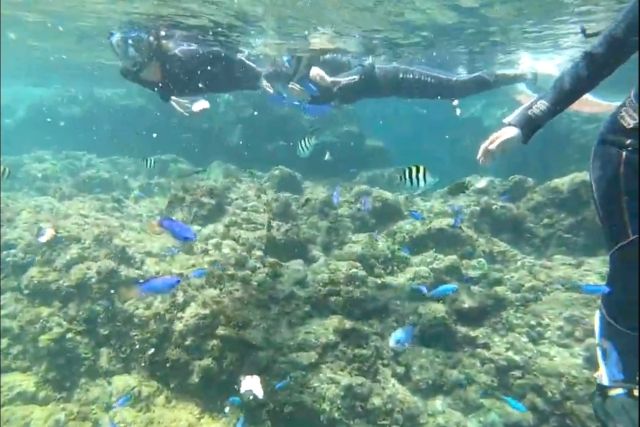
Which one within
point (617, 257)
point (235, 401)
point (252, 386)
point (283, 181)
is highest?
point (617, 257)

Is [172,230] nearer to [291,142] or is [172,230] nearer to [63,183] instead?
[291,142]

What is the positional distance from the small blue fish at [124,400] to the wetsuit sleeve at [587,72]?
5156mm

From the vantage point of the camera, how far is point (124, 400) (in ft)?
19.0

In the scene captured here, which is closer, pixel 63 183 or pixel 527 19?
pixel 527 19

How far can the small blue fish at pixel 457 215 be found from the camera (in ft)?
30.7

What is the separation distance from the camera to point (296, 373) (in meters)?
5.60

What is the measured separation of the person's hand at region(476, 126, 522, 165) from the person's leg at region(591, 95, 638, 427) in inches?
21.8

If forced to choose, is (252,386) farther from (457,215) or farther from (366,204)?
(457,215)

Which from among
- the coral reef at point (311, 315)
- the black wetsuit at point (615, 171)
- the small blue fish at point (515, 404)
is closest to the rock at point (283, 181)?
the coral reef at point (311, 315)

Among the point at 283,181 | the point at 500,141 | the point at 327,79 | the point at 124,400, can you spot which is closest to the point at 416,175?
the point at 500,141

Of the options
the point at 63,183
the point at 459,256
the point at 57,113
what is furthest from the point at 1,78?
the point at 459,256

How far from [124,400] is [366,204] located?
6207mm

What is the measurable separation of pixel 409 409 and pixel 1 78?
79.2 m

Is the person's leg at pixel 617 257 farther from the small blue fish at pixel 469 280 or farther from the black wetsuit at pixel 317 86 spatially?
the black wetsuit at pixel 317 86
